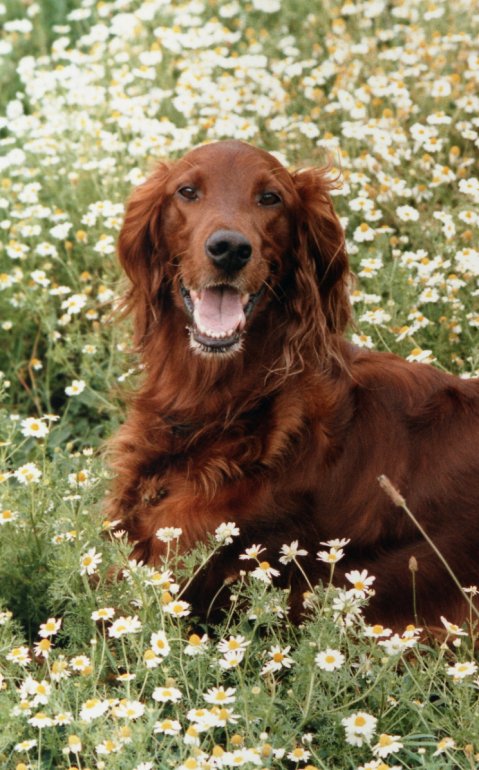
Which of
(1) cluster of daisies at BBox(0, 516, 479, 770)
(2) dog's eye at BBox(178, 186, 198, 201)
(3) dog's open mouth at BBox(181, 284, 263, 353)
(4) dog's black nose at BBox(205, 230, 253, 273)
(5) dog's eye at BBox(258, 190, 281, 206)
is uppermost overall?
(2) dog's eye at BBox(178, 186, 198, 201)

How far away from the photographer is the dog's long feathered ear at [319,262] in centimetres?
369

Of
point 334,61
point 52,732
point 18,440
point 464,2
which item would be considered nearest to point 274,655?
point 52,732

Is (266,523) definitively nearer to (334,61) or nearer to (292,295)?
(292,295)

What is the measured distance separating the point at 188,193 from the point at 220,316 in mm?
392

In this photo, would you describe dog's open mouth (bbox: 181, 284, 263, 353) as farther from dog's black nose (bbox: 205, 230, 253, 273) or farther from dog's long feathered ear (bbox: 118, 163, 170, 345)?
dog's long feathered ear (bbox: 118, 163, 170, 345)

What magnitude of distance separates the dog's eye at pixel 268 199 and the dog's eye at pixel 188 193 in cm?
19

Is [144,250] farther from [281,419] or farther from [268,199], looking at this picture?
[281,419]

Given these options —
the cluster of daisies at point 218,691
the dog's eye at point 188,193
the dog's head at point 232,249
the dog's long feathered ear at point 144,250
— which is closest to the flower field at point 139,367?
the cluster of daisies at point 218,691

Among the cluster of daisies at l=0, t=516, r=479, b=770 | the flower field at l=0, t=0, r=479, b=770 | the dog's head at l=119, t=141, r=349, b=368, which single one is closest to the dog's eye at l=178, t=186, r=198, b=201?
the dog's head at l=119, t=141, r=349, b=368

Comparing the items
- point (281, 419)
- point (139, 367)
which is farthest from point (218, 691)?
point (139, 367)

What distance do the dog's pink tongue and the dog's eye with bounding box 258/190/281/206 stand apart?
29 cm

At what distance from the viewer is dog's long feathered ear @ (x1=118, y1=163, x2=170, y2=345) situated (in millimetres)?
3783

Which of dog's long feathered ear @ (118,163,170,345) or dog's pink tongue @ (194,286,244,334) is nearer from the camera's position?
dog's pink tongue @ (194,286,244,334)

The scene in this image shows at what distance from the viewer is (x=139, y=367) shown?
158 inches
